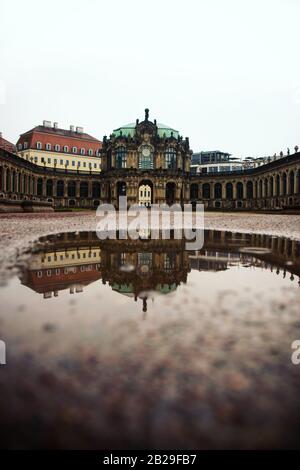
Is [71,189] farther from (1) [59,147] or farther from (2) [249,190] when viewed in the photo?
(2) [249,190]

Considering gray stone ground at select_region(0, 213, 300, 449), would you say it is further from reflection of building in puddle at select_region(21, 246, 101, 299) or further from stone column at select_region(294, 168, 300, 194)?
stone column at select_region(294, 168, 300, 194)

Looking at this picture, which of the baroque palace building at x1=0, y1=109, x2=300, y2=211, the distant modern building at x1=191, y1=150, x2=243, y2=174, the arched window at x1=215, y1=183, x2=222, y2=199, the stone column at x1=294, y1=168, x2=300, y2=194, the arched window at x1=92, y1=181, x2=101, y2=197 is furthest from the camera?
the distant modern building at x1=191, y1=150, x2=243, y2=174

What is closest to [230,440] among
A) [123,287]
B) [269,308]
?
[269,308]

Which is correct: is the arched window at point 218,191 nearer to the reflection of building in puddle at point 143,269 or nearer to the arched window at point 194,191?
the arched window at point 194,191

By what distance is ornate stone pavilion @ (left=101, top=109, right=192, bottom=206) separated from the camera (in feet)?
181

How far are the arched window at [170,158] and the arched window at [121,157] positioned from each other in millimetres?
6953

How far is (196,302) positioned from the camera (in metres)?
1.92

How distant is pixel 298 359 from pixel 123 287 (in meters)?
1.27

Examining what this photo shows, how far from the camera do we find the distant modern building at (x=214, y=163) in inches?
3632

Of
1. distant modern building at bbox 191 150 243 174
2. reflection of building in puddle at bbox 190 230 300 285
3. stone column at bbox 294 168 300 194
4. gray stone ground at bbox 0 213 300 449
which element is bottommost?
gray stone ground at bbox 0 213 300 449

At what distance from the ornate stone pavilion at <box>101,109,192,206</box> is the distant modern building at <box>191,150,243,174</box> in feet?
117

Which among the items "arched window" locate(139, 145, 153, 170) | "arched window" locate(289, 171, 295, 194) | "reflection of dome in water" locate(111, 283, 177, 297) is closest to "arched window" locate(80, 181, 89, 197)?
"arched window" locate(139, 145, 153, 170)

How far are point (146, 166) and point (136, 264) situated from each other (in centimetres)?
5443

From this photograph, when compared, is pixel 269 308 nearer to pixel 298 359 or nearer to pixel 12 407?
pixel 298 359
